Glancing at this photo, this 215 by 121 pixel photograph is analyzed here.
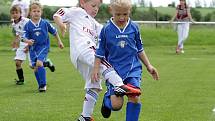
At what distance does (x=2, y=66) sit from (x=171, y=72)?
456cm

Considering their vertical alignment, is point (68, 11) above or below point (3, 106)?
above

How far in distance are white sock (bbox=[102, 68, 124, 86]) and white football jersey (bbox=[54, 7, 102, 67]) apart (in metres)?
0.65

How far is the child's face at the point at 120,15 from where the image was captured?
6671mm

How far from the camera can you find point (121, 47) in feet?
22.4

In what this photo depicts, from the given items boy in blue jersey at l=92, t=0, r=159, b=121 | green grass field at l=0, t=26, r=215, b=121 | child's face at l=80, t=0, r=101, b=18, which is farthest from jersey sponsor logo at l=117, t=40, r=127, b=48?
green grass field at l=0, t=26, r=215, b=121

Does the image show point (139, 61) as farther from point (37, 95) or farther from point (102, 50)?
point (37, 95)

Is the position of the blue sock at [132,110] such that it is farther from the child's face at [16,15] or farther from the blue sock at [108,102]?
the child's face at [16,15]

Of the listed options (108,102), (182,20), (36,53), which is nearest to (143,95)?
(36,53)

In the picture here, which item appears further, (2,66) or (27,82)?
(2,66)

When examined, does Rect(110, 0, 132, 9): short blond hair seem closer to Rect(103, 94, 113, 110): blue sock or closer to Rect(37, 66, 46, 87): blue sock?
Rect(103, 94, 113, 110): blue sock

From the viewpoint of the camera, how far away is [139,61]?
7070 mm

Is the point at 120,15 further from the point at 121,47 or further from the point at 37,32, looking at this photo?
the point at 37,32

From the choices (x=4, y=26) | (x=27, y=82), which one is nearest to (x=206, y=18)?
(x=4, y=26)

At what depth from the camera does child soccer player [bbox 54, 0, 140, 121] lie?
23.9 ft
